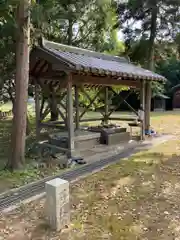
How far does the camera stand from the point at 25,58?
595 centimetres

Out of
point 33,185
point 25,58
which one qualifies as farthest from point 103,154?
point 25,58

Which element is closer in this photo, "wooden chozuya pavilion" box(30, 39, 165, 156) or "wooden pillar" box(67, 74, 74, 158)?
"wooden chozuya pavilion" box(30, 39, 165, 156)

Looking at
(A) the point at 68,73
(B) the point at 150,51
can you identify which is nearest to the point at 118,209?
(A) the point at 68,73

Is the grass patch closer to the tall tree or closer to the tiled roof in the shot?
the tiled roof

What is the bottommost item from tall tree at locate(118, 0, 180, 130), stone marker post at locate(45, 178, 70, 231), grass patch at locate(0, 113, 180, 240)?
grass patch at locate(0, 113, 180, 240)

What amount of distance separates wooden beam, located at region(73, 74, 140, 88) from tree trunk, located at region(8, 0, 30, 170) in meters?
1.92

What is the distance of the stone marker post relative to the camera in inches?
144

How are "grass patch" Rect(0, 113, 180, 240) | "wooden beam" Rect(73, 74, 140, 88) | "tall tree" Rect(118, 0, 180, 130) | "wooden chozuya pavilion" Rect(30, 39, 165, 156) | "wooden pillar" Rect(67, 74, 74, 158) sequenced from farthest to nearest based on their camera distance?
"tall tree" Rect(118, 0, 180, 130), "wooden beam" Rect(73, 74, 140, 88), "wooden pillar" Rect(67, 74, 74, 158), "wooden chozuya pavilion" Rect(30, 39, 165, 156), "grass patch" Rect(0, 113, 180, 240)

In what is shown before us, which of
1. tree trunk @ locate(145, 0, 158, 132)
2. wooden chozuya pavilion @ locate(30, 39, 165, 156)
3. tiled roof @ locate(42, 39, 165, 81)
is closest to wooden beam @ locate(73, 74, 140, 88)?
wooden chozuya pavilion @ locate(30, 39, 165, 156)

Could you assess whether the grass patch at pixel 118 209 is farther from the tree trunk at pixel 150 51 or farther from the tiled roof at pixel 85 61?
the tree trunk at pixel 150 51

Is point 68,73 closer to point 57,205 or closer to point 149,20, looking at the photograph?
point 57,205

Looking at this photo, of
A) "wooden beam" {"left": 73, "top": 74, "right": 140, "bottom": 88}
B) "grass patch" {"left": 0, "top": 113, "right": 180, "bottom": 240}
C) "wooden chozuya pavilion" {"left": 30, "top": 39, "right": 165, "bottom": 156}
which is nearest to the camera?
"grass patch" {"left": 0, "top": 113, "right": 180, "bottom": 240}

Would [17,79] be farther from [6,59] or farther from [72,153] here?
[6,59]

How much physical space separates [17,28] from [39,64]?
210cm
